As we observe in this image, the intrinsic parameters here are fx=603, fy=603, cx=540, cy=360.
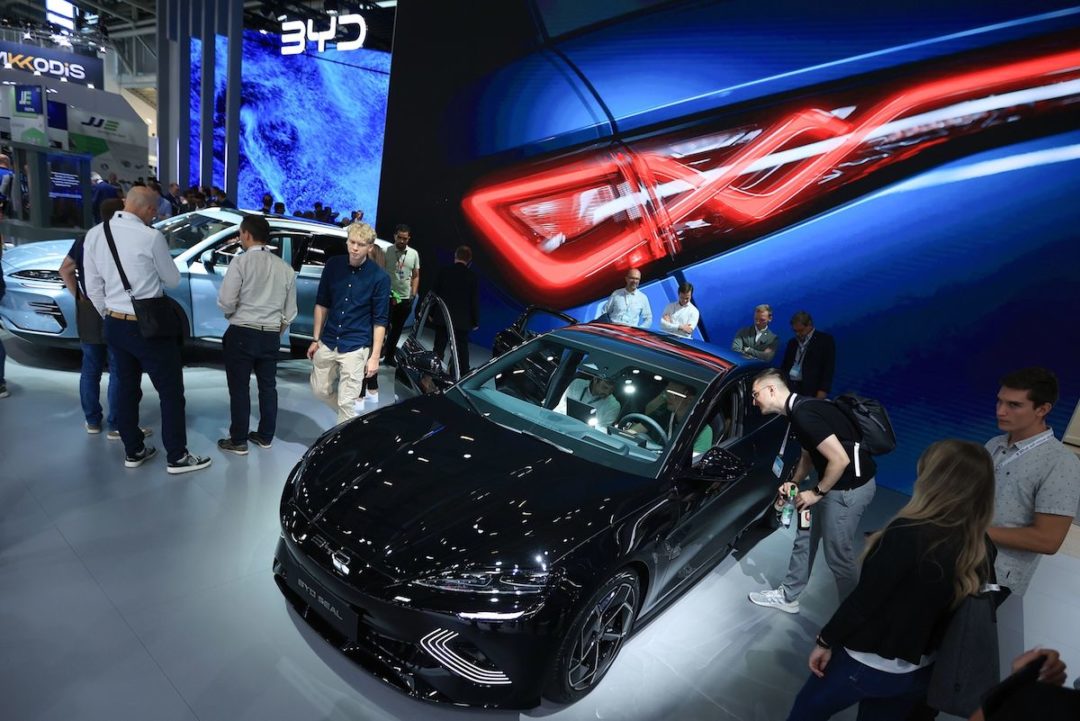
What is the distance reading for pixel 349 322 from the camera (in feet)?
13.1

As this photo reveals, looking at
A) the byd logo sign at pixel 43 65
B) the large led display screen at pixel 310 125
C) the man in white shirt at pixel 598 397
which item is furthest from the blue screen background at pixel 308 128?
the man in white shirt at pixel 598 397

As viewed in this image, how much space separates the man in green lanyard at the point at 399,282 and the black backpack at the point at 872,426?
4763 mm

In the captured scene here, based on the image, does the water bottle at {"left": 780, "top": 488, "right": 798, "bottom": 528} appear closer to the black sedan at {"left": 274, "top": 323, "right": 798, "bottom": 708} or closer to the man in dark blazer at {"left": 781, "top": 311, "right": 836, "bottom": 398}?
the black sedan at {"left": 274, "top": 323, "right": 798, "bottom": 708}

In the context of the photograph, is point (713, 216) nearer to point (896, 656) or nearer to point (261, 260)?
point (261, 260)

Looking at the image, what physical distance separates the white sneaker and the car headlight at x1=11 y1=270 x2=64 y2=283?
5730 millimetres

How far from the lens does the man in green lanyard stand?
643 centimetres

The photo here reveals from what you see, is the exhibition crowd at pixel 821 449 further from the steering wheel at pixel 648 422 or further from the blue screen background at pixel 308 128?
the blue screen background at pixel 308 128

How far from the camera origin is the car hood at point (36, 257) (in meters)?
5.02

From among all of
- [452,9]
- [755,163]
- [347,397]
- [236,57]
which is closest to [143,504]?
[347,397]

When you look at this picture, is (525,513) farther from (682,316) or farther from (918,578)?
(682,316)

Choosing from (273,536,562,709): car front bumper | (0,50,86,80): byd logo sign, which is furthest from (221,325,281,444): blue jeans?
(0,50,86,80): byd logo sign

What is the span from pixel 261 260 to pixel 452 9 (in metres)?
6.23

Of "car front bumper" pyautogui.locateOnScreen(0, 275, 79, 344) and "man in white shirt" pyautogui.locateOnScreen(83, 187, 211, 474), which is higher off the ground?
"man in white shirt" pyautogui.locateOnScreen(83, 187, 211, 474)

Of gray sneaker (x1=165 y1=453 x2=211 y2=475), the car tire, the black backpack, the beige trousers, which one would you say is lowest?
gray sneaker (x1=165 y1=453 x2=211 y2=475)
